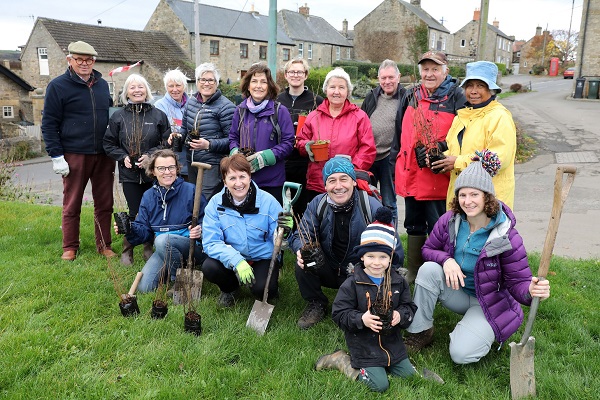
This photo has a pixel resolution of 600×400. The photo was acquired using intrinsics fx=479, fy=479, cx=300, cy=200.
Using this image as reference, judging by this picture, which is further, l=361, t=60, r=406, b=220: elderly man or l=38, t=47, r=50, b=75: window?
l=38, t=47, r=50, b=75: window

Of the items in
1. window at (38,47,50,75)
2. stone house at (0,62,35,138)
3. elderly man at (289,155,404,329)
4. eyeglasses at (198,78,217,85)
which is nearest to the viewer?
elderly man at (289,155,404,329)

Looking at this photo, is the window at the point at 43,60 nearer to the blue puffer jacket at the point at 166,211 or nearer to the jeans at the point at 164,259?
the blue puffer jacket at the point at 166,211

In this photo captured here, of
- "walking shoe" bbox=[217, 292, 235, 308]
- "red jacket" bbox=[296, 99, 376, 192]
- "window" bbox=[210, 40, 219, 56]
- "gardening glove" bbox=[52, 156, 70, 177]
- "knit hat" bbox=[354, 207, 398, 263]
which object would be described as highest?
"window" bbox=[210, 40, 219, 56]

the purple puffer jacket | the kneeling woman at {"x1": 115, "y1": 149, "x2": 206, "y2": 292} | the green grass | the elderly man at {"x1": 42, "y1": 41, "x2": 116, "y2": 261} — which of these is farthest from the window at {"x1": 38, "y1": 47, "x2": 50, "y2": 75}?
the purple puffer jacket

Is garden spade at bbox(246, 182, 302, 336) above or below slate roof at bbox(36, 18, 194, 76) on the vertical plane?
below

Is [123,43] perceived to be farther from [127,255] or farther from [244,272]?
[244,272]

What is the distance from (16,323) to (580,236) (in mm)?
7061

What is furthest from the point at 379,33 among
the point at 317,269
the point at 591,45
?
the point at 317,269

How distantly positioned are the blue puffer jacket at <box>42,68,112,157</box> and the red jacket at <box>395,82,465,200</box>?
11.1 ft

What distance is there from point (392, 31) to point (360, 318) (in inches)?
2013

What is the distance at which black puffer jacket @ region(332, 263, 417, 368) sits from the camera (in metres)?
3.29

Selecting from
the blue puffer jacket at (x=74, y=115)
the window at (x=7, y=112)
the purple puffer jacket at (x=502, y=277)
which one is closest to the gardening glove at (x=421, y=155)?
the purple puffer jacket at (x=502, y=277)

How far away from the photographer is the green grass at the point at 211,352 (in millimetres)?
3158

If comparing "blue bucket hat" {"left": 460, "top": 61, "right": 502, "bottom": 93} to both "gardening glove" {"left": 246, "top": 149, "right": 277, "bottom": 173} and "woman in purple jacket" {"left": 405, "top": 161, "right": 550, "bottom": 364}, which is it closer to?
"woman in purple jacket" {"left": 405, "top": 161, "right": 550, "bottom": 364}
